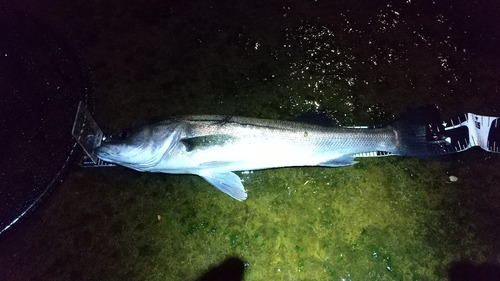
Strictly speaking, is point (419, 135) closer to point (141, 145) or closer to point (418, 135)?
point (418, 135)

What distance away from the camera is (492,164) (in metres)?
2.96

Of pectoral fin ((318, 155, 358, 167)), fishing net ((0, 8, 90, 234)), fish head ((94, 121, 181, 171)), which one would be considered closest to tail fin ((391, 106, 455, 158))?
pectoral fin ((318, 155, 358, 167))

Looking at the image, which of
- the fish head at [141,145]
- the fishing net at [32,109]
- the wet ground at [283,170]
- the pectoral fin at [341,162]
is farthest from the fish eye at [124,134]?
the pectoral fin at [341,162]

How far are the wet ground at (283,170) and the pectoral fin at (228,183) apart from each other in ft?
0.52

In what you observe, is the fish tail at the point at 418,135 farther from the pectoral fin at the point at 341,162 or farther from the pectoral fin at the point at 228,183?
the pectoral fin at the point at 228,183

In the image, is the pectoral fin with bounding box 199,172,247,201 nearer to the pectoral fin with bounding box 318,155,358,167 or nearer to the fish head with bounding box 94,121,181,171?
the fish head with bounding box 94,121,181,171

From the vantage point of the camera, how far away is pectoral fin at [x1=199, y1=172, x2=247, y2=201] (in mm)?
2777

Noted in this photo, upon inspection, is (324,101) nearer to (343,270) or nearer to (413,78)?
(413,78)

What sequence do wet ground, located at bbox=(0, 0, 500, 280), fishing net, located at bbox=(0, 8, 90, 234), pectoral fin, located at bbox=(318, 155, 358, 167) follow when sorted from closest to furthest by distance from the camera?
wet ground, located at bbox=(0, 0, 500, 280)
pectoral fin, located at bbox=(318, 155, 358, 167)
fishing net, located at bbox=(0, 8, 90, 234)

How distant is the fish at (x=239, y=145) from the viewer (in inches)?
107

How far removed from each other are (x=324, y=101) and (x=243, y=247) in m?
1.82

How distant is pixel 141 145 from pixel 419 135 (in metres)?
2.63

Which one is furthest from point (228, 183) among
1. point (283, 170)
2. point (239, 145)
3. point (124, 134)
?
point (124, 134)

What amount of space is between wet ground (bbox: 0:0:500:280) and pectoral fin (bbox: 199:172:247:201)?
157 mm
